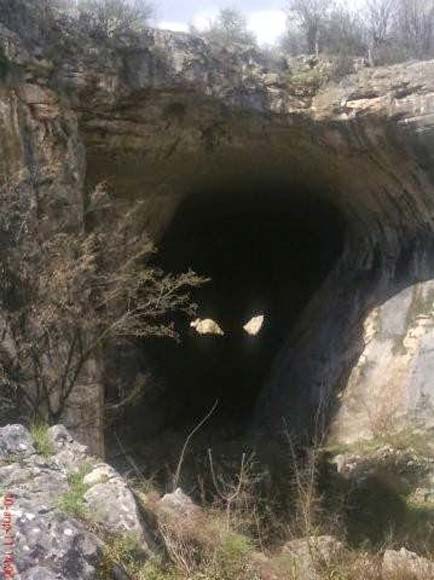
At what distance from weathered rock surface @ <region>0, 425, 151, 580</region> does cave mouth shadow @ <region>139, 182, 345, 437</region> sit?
8316 mm

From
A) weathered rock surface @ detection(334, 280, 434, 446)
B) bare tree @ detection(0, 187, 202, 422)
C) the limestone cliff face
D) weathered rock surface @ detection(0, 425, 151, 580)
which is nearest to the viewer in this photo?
weathered rock surface @ detection(0, 425, 151, 580)

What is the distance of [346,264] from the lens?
13719 mm

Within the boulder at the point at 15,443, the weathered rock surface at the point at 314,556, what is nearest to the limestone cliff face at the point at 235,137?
the boulder at the point at 15,443

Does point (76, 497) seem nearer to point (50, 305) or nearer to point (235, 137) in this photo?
point (50, 305)

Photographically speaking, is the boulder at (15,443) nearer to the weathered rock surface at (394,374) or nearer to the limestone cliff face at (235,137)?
the limestone cliff face at (235,137)

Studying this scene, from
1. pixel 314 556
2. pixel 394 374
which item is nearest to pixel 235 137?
pixel 394 374

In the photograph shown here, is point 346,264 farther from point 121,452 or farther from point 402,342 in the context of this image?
point 121,452

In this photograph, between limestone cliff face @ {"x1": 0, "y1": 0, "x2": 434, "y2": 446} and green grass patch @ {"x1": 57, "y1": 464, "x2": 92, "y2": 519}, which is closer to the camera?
green grass patch @ {"x1": 57, "y1": 464, "x2": 92, "y2": 519}

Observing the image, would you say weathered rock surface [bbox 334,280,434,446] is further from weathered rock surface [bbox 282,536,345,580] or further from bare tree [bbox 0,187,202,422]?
weathered rock surface [bbox 282,536,345,580]

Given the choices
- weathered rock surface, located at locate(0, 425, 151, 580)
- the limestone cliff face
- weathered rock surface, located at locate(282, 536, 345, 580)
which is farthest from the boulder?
the limestone cliff face

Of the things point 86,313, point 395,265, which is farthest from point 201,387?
point 86,313

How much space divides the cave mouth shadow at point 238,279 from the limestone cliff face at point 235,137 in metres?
1.01

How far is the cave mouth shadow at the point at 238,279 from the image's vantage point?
47.0ft

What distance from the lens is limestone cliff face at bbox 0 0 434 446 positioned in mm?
8992
